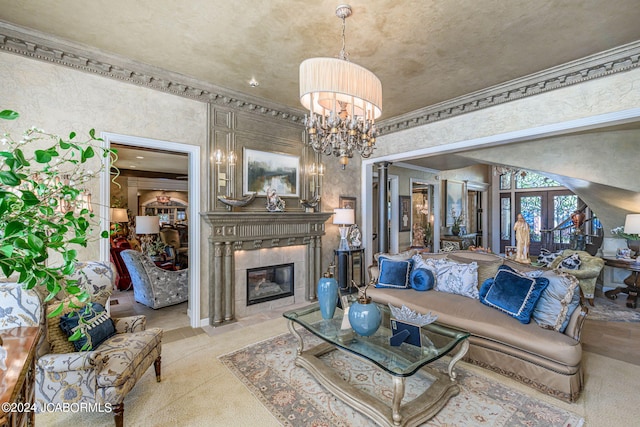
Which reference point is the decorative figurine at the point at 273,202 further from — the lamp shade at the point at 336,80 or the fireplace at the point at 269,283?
the lamp shade at the point at 336,80

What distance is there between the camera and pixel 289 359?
9.50 ft

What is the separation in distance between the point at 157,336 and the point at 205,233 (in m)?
1.58

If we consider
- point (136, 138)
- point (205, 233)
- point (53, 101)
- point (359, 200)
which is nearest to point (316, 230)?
point (359, 200)

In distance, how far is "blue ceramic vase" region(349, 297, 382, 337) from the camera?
7.87 ft

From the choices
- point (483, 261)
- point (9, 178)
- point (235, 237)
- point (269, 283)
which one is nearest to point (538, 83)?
point (483, 261)

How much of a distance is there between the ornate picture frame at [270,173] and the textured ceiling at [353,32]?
1.16 metres

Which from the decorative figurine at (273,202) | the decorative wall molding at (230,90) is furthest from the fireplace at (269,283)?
the decorative wall molding at (230,90)

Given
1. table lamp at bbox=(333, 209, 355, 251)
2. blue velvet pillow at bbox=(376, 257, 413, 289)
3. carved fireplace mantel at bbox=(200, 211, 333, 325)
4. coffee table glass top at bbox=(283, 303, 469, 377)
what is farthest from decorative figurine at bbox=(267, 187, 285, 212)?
coffee table glass top at bbox=(283, 303, 469, 377)

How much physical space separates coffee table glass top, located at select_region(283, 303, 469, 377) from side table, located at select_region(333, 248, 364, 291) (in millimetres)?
2194

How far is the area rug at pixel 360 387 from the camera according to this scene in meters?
2.08

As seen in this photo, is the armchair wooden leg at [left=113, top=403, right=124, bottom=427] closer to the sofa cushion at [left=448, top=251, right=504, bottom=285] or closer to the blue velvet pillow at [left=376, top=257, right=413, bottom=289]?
the blue velvet pillow at [left=376, top=257, right=413, bottom=289]

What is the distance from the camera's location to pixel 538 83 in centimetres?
336

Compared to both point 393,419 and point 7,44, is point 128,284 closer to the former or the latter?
point 7,44

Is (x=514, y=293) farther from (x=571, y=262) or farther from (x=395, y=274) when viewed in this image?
(x=571, y=262)
